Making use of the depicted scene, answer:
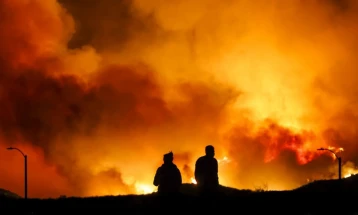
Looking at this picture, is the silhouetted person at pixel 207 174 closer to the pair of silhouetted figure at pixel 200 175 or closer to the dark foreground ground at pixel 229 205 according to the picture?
the pair of silhouetted figure at pixel 200 175

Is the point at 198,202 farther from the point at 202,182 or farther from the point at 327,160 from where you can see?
the point at 327,160

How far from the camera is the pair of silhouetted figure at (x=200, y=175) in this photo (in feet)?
53.8

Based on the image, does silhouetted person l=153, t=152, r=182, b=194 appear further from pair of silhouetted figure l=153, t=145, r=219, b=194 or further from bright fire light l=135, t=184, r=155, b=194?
bright fire light l=135, t=184, r=155, b=194

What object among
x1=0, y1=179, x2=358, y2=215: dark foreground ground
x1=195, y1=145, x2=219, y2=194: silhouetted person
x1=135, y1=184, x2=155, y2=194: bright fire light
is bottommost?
x1=0, y1=179, x2=358, y2=215: dark foreground ground

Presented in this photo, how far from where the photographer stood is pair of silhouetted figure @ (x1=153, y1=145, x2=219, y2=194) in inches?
645

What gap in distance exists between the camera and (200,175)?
16.6 m

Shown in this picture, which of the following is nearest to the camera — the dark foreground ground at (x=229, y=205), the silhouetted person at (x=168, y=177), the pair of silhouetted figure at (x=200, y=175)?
the dark foreground ground at (x=229, y=205)

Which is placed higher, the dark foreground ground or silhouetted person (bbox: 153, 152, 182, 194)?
silhouetted person (bbox: 153, 152, 182, 194)

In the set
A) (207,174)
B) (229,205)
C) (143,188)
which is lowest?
(229,205)

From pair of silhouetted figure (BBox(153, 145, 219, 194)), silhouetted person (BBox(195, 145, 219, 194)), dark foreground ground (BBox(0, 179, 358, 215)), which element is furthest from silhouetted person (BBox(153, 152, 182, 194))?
silhouetted person (BBox(195, 145, 219, 194))

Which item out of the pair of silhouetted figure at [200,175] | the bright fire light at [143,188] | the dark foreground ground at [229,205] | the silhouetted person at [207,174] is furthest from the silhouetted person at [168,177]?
the bright fire light at [143,188]

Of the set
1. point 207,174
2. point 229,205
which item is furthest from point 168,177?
point 229,205

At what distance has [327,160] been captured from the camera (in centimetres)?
10669

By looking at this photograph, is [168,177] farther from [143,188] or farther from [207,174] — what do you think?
[143,188]
